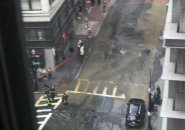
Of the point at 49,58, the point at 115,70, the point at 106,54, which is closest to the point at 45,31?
the point at 49,58

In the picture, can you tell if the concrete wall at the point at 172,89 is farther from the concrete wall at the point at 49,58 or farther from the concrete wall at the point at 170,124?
the concrete wall at the point at 49,58

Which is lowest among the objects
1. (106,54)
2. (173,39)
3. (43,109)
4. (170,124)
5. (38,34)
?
(43,109)

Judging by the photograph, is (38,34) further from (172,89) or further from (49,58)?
(172,89)

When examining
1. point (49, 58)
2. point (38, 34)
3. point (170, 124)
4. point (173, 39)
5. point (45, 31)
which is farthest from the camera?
point (49, 58)

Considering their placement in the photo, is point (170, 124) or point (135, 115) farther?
point (135, 115)

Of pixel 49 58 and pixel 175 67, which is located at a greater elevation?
pixel 175 67
